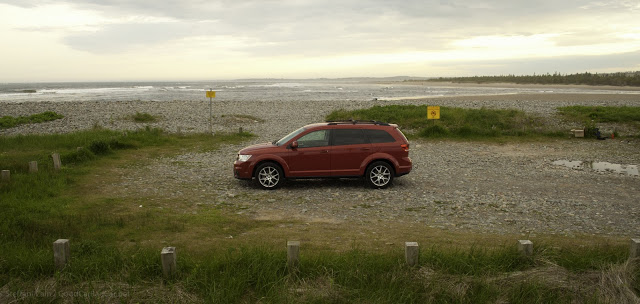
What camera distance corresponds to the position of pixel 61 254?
19.7 feet

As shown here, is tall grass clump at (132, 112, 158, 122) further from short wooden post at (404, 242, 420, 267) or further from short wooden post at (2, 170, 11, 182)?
short wooden post at (404, 242, 420, 267)

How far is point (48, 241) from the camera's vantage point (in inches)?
281

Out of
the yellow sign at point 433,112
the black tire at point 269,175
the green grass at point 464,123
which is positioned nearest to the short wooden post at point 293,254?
the black tire at point 269,175

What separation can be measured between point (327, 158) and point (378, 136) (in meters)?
1.46

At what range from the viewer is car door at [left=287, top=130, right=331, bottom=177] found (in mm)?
11789

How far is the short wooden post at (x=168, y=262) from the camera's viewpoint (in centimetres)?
583

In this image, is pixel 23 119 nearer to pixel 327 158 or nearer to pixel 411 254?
pixel 327 158

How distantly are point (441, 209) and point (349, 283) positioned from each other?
15.4 ft

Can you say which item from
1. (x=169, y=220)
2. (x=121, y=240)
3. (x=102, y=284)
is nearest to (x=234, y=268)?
(x=102, y=284)

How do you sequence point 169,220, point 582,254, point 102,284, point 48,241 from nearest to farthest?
point 102,284 < point 582,254 < point 48,241 < point 169,220

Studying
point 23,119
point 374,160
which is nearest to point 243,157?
point 374,160

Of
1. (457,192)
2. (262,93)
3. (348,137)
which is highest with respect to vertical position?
(262,93)

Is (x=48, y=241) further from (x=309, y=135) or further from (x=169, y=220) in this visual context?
(x=309, y=135)

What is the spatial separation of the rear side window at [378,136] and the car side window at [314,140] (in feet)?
3.57
